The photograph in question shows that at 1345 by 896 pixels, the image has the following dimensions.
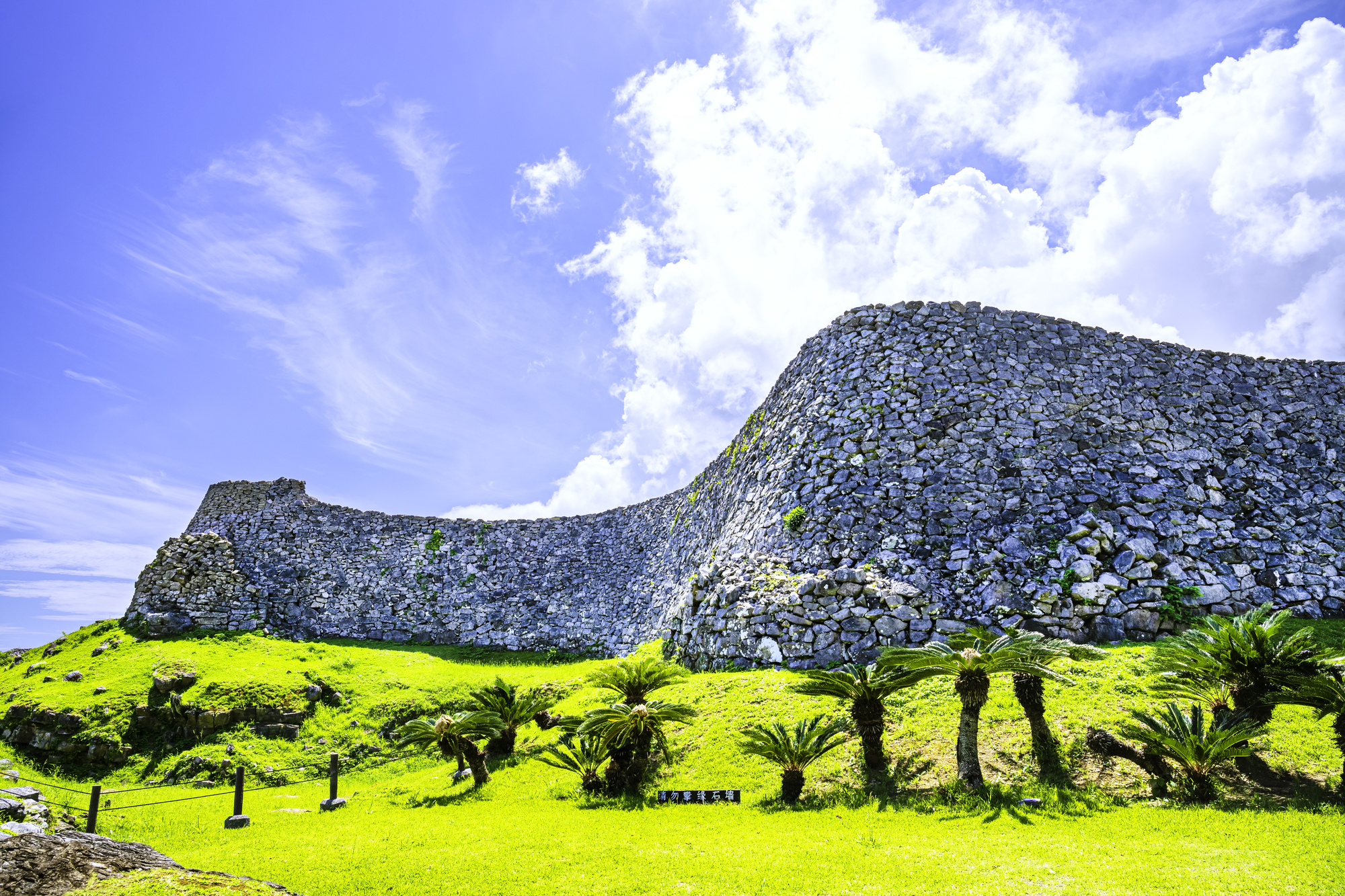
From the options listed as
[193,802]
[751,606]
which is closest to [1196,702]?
[751,606]

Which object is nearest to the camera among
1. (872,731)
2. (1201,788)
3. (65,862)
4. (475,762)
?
(65,862)

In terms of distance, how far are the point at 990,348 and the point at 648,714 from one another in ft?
64.9

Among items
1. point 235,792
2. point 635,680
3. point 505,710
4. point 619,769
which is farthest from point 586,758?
point 235,792

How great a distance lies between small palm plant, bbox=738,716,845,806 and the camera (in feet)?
37.9

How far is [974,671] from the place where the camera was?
10883 mm

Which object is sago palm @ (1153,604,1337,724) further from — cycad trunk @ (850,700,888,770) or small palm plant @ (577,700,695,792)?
small palm plant @ (577,700,695,792)

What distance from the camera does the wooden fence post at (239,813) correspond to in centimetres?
1335

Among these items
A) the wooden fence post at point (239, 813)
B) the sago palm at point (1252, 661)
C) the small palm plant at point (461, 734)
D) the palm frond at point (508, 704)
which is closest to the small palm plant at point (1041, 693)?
the sago palm at point (1252, 661)

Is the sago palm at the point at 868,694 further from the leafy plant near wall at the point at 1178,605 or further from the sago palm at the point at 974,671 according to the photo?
the leafy plant near wall at the point at 1178,605

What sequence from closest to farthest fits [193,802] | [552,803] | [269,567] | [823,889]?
[823,889] → [552,803] → [193,802] → [269,567]

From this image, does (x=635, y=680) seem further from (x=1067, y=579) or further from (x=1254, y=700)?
(x=1067, y=579)

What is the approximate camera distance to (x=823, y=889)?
7289 millimetres

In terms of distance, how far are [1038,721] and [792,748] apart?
15.3ft

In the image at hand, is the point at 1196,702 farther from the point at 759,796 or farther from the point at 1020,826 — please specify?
the point at 759,796
